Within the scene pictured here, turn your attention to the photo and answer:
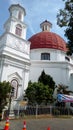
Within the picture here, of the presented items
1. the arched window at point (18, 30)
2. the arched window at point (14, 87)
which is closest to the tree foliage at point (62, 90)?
the arched window at point (14, 87)

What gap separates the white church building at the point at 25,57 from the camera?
23094mm

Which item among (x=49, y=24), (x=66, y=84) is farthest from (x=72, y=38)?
(x=49, y=24)

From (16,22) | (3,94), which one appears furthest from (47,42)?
(3,94)

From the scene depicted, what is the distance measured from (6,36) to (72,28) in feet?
44.8

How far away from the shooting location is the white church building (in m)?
23.1

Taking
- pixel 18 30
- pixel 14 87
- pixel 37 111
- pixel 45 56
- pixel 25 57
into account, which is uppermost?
pixel 18 30

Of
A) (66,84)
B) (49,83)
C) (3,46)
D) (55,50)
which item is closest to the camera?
(3,46)

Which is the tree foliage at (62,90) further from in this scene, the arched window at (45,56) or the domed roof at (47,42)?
the domed roof at (47,42)

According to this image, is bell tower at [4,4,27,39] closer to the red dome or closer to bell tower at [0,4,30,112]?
bell tower at [0,4,30,112]

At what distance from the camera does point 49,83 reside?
2522cm

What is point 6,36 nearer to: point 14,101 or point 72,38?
point 14,101

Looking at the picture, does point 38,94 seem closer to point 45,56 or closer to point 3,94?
point 3,94

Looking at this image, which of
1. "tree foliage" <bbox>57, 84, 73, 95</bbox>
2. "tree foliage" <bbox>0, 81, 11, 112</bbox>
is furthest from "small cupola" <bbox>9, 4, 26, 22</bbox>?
"tree foliage" <bbox>0, 81, 11, 112</bbox>

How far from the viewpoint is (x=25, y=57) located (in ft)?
83.2
